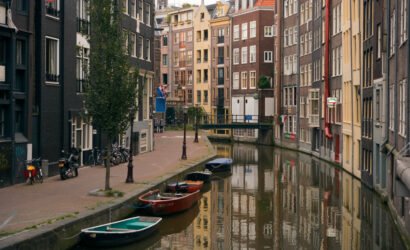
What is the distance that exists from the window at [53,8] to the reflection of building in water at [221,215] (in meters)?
12.8

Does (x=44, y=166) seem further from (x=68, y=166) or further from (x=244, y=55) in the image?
(x=244, y=55)

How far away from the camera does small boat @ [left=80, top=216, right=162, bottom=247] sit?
17.4 meters

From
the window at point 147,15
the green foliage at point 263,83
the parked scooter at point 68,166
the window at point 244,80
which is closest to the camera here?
the parked scooter at point 68,166

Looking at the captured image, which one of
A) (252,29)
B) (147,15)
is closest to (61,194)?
(147,15)

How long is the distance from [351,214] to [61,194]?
43.1 ft

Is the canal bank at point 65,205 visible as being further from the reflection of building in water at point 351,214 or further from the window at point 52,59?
the reflection of building in water at point 351,214

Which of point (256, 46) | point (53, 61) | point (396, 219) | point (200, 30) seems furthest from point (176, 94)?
point (396, 219)

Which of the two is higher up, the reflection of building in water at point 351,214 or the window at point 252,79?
the window at point 252,79

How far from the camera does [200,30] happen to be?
89.4 meters

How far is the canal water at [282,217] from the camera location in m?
Result: 20.1

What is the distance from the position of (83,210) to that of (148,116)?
27.7 metres

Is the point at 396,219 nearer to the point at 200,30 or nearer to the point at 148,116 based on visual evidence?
the point at 148,116

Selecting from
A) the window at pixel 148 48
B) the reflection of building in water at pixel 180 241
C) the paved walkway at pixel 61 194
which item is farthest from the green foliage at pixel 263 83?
the reflection of building in water at pixel 180 241

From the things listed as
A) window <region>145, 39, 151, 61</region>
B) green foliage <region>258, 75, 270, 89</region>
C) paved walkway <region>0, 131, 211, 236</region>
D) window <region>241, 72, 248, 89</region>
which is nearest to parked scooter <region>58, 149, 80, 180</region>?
paved walkway <region>0, 131, 211, 236</region>
